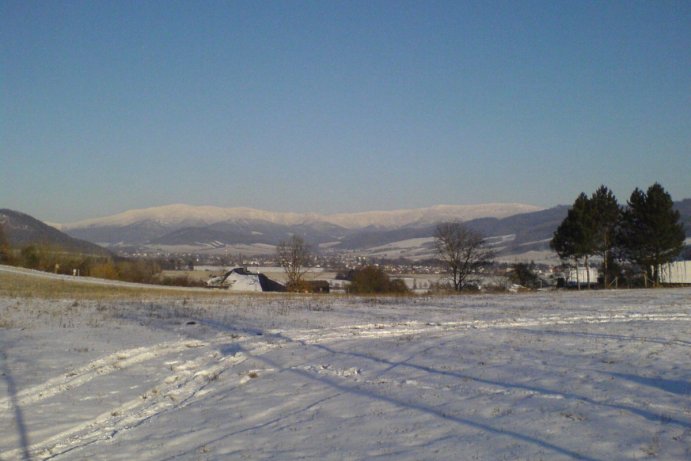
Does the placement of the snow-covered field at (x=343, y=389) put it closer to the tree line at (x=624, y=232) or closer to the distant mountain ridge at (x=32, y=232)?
the tree line at (x=624, y=232)

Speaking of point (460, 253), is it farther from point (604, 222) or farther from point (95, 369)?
point (95, 369)

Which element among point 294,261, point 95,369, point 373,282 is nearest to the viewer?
point 95,369

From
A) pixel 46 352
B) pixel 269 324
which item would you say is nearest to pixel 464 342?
pixel 269 324

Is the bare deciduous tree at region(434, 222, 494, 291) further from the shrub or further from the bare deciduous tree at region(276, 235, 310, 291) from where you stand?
the bare deciduous tree at region(276, 235, 310, 291)

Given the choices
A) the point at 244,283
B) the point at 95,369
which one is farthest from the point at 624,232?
the point at 95,369

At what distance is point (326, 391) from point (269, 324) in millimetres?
9354

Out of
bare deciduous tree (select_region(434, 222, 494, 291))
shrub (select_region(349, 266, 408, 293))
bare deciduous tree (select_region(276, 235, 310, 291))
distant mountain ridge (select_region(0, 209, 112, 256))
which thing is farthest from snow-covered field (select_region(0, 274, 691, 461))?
distant mountain ridge (select_region(0, 209, 112, 256))

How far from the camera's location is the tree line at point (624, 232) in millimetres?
52625

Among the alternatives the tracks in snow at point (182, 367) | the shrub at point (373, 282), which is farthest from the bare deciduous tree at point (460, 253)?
the tracks in snow at point (182, 367)

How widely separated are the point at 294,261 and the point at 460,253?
17679mm

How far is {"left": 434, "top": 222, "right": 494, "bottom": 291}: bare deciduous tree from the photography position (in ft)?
195

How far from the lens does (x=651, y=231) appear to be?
5272 cm

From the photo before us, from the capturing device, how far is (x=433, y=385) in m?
11.6

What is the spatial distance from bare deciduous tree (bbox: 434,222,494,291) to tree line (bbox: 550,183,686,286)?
7841 mm
